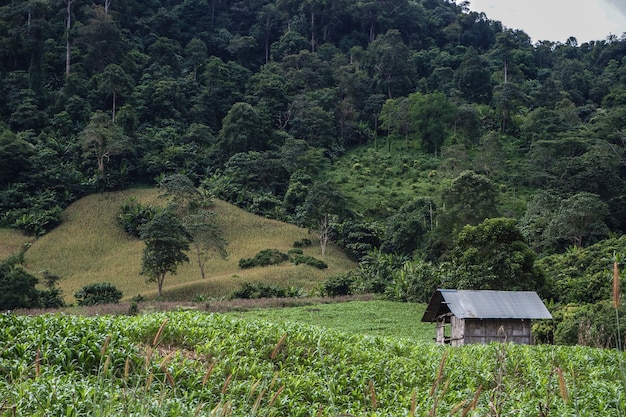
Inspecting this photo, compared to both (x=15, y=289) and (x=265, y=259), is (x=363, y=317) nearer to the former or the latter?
(x=265, y=259)

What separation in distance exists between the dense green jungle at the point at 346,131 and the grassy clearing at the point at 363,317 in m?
2.27

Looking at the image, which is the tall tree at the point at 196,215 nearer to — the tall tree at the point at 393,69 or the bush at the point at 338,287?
the bush at the point at 338,287

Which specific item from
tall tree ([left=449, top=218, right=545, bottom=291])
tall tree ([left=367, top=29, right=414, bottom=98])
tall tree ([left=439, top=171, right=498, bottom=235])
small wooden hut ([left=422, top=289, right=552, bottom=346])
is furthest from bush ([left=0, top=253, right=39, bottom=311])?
tall tree ([left=367, top=29, right=414, bottom=98])

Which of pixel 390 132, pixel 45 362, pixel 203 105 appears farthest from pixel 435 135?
pixel 45 362

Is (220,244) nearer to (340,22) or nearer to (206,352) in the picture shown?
(206,352)

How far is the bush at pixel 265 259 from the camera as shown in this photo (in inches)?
1419

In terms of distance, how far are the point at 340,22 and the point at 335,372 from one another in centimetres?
7377

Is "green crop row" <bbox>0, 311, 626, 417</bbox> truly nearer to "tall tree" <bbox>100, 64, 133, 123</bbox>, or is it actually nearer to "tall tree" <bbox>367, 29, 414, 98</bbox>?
"tall tree" <bbox>100, 64, 133, 123</bbox>

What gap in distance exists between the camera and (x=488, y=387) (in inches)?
331

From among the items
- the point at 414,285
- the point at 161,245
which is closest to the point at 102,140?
the point at 161,245

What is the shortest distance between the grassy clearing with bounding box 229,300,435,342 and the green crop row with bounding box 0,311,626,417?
10332 millimetres

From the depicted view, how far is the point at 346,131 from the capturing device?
5966 cm

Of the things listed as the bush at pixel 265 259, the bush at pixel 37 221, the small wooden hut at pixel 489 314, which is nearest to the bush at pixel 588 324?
the small wooden hut at pixel 489 314

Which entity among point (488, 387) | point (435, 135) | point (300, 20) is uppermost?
point (300, 20)
